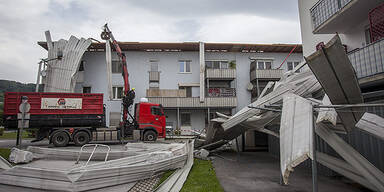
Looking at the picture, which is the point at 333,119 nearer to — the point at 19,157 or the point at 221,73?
the point at 19,157

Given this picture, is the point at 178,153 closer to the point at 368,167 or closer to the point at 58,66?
the point at 368,167

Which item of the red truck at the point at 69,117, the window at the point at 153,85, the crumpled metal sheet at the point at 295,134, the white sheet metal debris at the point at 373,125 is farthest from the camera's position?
the window at the point at 153,85

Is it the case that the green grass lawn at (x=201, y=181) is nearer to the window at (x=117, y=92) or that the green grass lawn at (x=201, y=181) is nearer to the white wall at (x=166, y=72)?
the white wall at (x=166, y=72)

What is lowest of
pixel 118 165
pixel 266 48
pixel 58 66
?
pixel 118 165

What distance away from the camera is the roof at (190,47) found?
81.6ft

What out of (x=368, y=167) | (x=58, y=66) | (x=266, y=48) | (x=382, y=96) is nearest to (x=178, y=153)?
(x=368, y=167)

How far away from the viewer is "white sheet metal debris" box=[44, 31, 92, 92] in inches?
868

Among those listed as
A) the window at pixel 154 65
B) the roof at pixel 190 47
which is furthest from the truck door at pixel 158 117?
the roof at pixel 190 47

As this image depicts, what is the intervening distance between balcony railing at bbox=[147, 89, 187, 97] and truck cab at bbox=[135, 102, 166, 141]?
25.9 ft

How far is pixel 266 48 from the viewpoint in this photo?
2658 cm

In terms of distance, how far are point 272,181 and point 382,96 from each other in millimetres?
4791

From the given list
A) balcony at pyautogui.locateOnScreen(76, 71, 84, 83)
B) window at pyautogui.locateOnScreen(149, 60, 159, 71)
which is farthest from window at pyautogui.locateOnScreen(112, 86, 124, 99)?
window at pyautogui.locateOnScreen(149, 60, 159, 71)

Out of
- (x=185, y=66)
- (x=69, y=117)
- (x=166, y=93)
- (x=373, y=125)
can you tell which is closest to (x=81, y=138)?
(x=69, y=117)

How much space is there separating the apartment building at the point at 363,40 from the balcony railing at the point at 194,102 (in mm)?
11494
